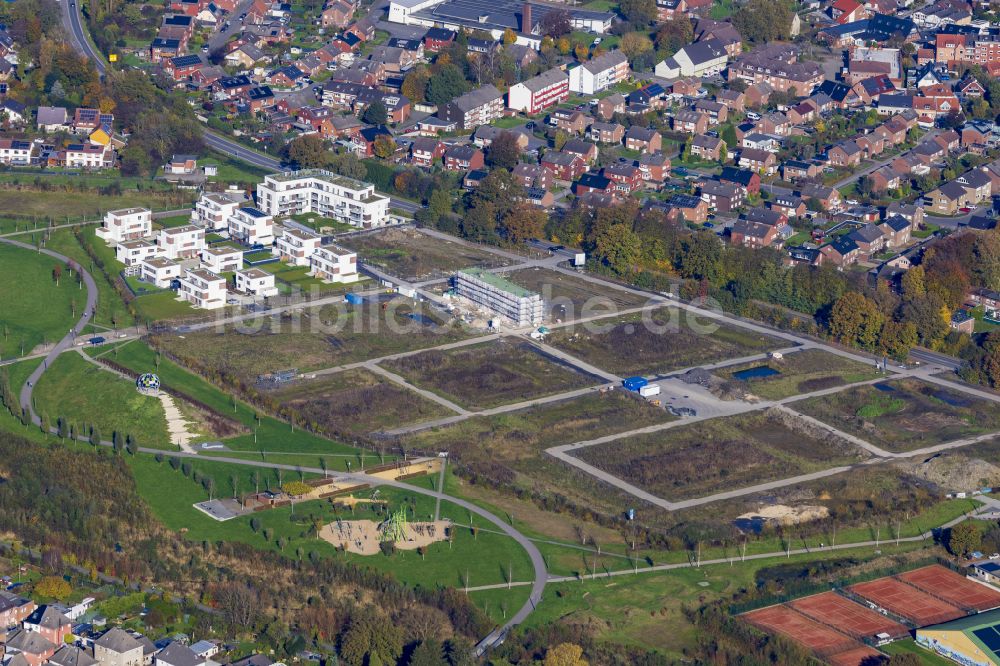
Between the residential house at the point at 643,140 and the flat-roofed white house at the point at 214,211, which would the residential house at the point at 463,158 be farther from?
the flat-roofed white house at the point at 214,211

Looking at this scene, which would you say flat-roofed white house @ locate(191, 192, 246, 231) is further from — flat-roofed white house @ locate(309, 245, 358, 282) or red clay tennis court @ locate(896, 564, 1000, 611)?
red clay tennis court @ locate(896, 564, 1000, 611)

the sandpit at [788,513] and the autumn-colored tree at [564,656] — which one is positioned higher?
the autumn-colored tree at [564,656]

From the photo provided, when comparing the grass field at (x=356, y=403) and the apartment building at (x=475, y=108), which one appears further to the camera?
the apartment building at (x=475, y=108)

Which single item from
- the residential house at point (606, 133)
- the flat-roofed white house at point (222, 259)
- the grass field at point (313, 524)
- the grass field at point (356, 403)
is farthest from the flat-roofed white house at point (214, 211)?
the grass field at point (313, 524)

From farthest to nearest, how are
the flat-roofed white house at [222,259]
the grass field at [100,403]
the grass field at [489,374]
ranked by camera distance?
the flat-roofed white house at [222,259]
the grass field at [489,374]
the grass field at [100,403]

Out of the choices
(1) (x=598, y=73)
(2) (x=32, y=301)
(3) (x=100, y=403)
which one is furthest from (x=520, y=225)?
(1) (x=598, y=73)

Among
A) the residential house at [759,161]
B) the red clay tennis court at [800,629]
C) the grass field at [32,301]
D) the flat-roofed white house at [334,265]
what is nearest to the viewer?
the red clay tennis court at [800,629]

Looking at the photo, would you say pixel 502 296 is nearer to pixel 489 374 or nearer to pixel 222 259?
pixel 489 374
